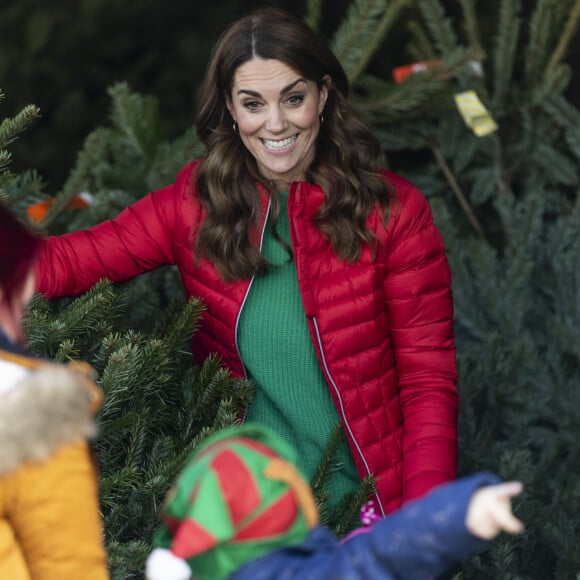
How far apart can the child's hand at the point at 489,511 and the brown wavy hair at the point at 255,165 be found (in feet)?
3.52

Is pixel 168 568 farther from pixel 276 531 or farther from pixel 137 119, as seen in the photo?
pixel 137 119

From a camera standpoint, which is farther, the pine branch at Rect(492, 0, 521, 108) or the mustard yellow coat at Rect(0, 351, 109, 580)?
the pine branch at Rect(492, 0, 521, 108)

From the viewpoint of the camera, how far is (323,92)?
2.22 m

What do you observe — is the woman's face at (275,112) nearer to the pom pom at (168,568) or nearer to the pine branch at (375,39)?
the pine branch at (375,39)

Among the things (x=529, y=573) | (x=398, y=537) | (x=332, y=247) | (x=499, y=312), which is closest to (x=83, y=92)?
(x=499, y=312)

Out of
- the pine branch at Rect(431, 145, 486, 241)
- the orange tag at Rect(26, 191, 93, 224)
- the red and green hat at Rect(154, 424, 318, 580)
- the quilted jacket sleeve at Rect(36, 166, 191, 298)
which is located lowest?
the pine branch at Rect(431, 145, 486, 241)

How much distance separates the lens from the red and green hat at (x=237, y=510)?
43.1 inches

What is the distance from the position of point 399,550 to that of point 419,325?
108 centimetres

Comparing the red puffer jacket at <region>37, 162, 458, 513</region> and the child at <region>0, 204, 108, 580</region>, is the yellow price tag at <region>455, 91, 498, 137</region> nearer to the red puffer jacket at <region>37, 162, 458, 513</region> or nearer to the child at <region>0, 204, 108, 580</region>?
the red puffer jacket at <region>37, 162, 458, 513</region>

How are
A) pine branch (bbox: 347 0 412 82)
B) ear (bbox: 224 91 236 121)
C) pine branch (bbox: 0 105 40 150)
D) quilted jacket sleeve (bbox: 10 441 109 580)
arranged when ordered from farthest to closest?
1. pine branch (bbox: 347 0 412 82)
2. ear (bbox: 224 91 236 121)
3. pine branch (bbox: 0 105 40 150)
4. quilted jacket sleeve (bbox: 10 441 109 580)

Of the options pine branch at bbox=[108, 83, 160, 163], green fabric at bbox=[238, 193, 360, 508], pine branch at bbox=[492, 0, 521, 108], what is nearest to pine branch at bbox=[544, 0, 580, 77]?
pine branch at bbox=[492, 0, 521, 108]

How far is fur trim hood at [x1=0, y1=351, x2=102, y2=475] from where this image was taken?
1091 mm

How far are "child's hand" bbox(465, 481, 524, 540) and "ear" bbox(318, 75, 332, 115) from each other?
1302 millimetres

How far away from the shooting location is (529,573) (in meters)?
2.56
